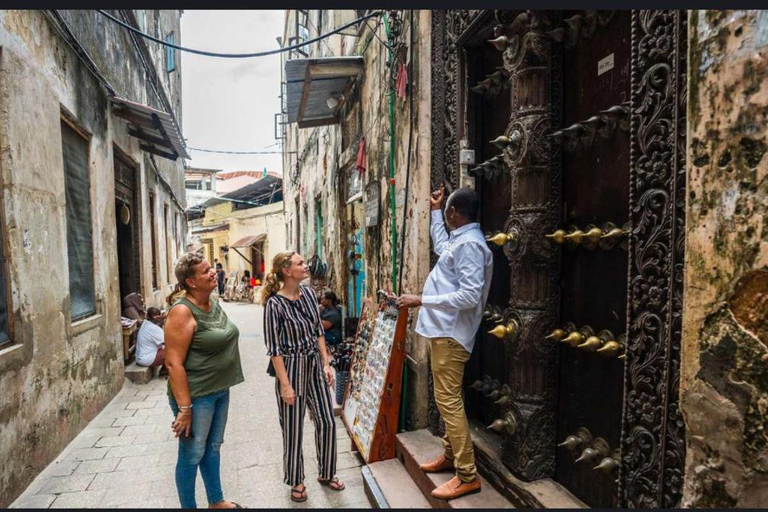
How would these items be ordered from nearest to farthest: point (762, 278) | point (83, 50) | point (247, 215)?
1. point (762, 278)
2. point (83, 50)
3. point (247, 215)

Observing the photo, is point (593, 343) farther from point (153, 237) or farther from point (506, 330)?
point (153, 237)

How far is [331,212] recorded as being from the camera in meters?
8.77

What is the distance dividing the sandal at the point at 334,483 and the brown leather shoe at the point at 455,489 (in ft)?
3.46

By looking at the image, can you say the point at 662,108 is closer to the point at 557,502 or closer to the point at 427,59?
the point at 557,502

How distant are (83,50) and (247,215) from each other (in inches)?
811

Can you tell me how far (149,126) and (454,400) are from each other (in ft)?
23.7

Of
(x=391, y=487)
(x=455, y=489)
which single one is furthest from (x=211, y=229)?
(x=455, y=489)

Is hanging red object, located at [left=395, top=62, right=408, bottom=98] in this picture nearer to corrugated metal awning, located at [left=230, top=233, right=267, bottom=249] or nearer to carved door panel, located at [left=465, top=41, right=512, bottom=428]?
carved door panel, located at [left=465, top=41, right=512, bottom=428]

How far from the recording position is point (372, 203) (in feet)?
16.8

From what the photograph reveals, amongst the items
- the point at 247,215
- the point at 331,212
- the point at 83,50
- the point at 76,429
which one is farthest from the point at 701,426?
the point at 247,215

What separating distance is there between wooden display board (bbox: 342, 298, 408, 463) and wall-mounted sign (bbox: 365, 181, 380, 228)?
133 centimetres

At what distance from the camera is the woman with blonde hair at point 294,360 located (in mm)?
3082

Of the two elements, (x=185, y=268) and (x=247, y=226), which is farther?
(x=247, y=226)

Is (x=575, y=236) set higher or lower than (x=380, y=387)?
higher
